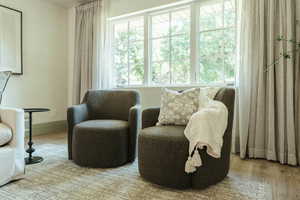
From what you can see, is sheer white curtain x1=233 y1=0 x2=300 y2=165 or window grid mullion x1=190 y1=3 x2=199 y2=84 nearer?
sheer white curtain x1=233 y1=0 x2=300 y2=165

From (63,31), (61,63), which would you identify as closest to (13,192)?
(61,63)

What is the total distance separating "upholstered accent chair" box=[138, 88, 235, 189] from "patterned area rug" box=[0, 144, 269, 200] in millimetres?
65

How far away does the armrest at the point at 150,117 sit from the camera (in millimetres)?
2209

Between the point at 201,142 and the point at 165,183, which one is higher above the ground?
the point at 201,142

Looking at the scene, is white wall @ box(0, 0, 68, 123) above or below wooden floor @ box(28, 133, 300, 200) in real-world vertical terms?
above

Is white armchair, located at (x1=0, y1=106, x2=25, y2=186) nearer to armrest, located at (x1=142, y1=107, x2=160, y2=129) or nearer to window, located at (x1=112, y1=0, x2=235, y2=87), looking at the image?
armrest, located at (x1=142, y1=107, x2=160, y2=129)

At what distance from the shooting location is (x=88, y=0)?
12.4 feet

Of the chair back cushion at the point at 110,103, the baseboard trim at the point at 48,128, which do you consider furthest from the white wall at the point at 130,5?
the baseboard trim at the point at 48,128

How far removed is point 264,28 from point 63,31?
346 centimetres

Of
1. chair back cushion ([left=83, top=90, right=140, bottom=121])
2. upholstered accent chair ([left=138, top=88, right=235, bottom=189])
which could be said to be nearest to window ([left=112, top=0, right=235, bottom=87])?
chair back cushion ([left=83, top=90, right=140, bottom=121])

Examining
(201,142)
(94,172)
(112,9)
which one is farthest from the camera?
(112,9)

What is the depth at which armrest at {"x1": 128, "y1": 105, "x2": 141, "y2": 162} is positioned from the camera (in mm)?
2197

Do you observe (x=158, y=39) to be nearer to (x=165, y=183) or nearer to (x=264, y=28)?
(x=264, y=28)

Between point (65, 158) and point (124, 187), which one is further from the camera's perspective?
point (65, 158)
